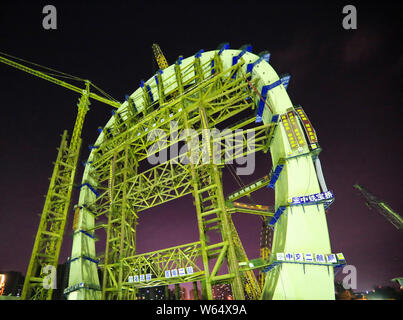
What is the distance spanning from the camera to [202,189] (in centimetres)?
1182

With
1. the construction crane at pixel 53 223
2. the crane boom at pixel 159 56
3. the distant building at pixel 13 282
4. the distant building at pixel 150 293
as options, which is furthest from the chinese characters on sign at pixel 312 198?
the distant building at pixel 150 293

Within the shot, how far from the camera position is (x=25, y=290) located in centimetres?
1705

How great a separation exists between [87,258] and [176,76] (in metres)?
15.6

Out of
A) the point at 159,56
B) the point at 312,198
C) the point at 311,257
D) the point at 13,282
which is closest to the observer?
the point at 311,257

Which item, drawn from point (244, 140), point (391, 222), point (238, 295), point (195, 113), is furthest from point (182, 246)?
point (391, 222)

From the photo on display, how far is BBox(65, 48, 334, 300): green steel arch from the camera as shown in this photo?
9.31m

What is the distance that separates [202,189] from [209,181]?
3339 millimetres

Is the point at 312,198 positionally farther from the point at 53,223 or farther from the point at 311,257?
the point at 53,223

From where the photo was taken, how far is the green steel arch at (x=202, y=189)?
931cm

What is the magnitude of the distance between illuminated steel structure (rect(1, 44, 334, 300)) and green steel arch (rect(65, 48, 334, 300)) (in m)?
0.05

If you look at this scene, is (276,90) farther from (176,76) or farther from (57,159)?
(57,159)

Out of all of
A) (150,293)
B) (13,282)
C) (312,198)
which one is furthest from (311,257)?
(150,293)

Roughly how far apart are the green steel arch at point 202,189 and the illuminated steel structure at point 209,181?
51 millimetres

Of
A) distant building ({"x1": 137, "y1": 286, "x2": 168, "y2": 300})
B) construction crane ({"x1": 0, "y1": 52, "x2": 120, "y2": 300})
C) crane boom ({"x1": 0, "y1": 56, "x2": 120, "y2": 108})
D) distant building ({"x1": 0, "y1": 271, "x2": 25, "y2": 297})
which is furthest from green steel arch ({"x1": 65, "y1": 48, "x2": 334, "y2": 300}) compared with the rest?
distant building ({"x1": 137, "y1": 286, "x2": 168, "y2": 300})
